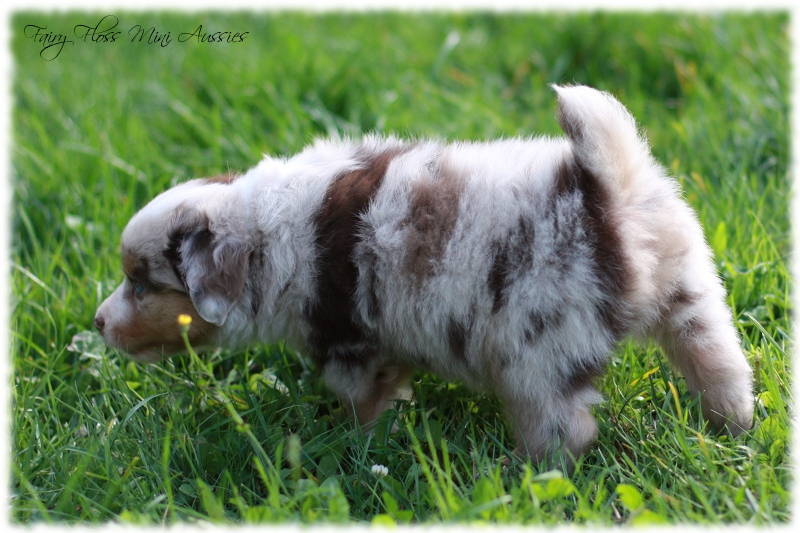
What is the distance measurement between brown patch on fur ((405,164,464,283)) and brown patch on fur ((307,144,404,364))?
205mm

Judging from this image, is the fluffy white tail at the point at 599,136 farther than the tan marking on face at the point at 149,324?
No

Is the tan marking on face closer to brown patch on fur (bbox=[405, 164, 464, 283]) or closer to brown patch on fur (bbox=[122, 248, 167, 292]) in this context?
brown patch on fur (bbox=[122, 248, 167, 292])

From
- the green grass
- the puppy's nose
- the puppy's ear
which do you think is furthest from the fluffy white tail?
the puppy's nose

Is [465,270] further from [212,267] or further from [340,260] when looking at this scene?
[212,267]

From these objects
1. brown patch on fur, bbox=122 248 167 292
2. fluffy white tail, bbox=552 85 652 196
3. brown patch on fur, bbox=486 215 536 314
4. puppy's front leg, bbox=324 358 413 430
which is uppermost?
fluffy white tail, bbox=552 85 652 196

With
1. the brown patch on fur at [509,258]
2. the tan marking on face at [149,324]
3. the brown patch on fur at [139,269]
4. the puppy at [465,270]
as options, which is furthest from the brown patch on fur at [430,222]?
the brown patch on fur at [139,269]

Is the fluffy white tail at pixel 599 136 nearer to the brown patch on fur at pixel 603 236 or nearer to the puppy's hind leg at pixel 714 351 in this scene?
the brown patch on fur at pixel 603 236

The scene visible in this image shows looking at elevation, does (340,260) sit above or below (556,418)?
above

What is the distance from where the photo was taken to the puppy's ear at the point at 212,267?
2.90 m

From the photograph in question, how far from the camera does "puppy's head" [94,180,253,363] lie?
291cm

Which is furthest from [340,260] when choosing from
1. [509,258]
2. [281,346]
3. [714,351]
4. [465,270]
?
[714,351]

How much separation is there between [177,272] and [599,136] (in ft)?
5.48

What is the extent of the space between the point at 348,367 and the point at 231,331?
51 centimetres

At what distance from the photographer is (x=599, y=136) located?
8.23ft
